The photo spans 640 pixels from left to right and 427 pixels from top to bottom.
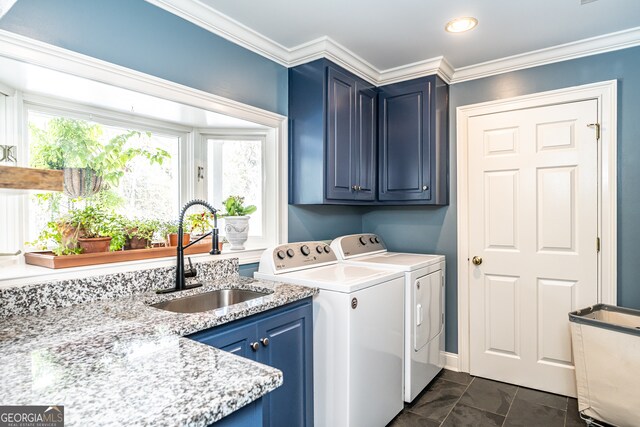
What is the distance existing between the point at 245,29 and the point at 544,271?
263 centimetres

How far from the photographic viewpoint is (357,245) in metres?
2.93

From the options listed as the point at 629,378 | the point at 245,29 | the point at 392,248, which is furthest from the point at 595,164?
the point at 245,29

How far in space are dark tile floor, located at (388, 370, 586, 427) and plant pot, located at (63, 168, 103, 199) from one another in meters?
2.16

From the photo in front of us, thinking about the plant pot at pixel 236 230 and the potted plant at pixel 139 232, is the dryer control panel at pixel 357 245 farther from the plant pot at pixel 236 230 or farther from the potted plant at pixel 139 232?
the potted plant at pixel 139 232

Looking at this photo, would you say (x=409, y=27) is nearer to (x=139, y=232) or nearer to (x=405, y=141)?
(x=405, y=141)

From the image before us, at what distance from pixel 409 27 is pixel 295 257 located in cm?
160

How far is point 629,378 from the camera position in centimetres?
191

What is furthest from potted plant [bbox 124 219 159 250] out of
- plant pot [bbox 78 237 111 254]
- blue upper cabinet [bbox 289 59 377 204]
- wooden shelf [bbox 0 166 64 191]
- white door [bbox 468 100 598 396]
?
white door [bbox 468 100 598 396]

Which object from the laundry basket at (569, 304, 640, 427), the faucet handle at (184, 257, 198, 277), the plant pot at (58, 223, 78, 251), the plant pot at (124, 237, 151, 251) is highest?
the plant pot at (58, 223, 78, 251)

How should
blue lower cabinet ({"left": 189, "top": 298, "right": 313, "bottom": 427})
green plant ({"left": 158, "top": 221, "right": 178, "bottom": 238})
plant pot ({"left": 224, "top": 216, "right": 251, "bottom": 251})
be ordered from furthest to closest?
plant pot ({"left": 224, "top": 216, "right": 251, "bottom": 251})
green plant ({"left": 158, "top": 221, "right": 178, "bottom": 238})
blue lower cabinet ({"left": 189, "top": 298, "right": 313, "bottom": 427})

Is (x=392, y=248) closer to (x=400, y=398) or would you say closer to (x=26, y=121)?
(x=400, y=398)

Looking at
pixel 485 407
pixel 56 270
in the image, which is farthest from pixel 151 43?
pixel 485 407

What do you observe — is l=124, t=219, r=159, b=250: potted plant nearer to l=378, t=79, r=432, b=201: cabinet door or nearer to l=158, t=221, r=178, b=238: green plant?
l=158, t=221, r=178, b=238: green plant

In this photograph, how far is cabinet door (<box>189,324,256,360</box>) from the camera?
54.4 inches
